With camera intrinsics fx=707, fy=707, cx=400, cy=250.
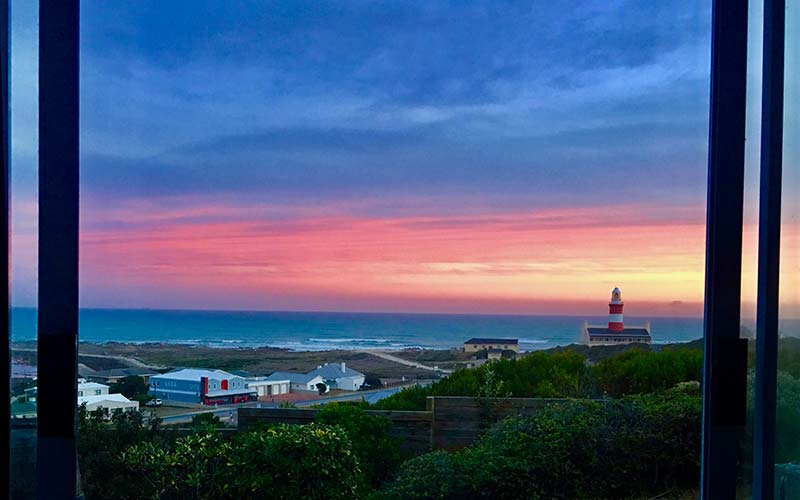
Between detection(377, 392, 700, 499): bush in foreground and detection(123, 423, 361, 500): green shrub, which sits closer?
detection(123, 423, 361, 500): green shrub

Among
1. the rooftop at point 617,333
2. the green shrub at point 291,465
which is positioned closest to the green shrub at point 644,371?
the rooftop at point 617,333

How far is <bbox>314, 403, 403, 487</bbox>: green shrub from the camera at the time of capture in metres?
3.15

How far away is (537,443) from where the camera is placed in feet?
10.3

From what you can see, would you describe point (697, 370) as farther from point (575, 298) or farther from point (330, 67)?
point (330, 67)

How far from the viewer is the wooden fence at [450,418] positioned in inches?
126

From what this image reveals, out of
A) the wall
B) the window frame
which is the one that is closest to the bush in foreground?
the wall

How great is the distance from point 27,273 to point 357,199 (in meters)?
1.59

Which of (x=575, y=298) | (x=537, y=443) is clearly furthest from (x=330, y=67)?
(x=537, y=443)

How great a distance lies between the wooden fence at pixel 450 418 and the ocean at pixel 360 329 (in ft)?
1.10

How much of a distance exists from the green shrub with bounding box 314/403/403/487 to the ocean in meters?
0.34

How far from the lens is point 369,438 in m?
3.19

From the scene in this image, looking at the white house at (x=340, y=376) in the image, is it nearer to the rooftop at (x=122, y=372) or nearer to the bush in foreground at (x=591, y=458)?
the bush in foreground at (x=591, y=458)

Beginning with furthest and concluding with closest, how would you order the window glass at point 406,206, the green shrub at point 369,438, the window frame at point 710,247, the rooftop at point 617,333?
the green shrub at point 369,438 < the rooftop at point 617,333 < the window glass at point 406,206 < the window frame at point 710,247

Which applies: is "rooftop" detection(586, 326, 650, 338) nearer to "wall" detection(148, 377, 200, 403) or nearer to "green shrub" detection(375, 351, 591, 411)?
"green shrub" detection(375, 351, 591, 411)
